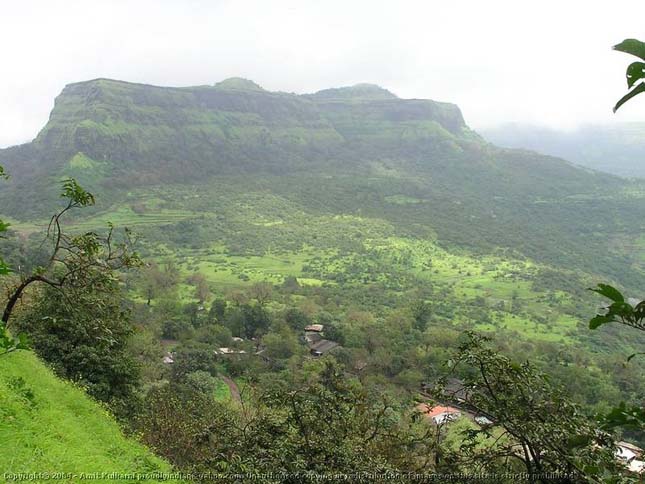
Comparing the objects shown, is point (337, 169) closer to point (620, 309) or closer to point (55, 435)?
point (55, 435)

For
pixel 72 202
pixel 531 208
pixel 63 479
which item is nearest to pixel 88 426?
pixel 63 479

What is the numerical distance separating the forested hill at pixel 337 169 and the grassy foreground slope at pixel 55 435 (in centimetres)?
9143

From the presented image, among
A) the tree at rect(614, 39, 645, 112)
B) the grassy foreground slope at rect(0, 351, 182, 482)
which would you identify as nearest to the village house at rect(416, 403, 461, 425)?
the grassy foreground slope at rect(0, 351, 182, 482)

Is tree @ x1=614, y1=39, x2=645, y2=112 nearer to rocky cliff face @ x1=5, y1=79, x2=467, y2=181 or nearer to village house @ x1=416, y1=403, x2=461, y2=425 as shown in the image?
village house @ x1=416, y1=403, x2=461, y2=425

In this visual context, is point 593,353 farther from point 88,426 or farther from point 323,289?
point 88,426

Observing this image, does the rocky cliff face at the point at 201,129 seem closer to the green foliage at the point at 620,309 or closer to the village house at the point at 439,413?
the village house at the point at 439,413

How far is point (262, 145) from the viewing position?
167 m

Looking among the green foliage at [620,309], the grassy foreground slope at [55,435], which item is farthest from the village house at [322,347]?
the green foliage at [620,309]

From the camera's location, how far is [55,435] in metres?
6.95

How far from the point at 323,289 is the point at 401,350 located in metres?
26.7

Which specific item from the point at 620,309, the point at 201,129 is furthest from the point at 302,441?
the point at 201,129

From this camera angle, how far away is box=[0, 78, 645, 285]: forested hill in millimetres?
103312

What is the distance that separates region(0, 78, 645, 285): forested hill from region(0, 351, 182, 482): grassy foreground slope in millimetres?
91431

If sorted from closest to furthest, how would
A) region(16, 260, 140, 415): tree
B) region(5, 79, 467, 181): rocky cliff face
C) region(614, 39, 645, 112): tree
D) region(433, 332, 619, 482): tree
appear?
region(614, 39, 645, 112): tree → region(433, 332, 619, 482): tree → region(16, 260, 140, 415): tree → region(5, 79, 467, 181): rocky cliff face
